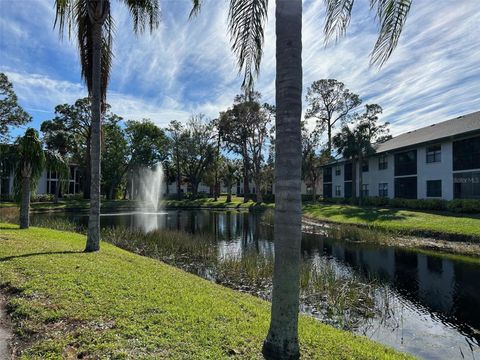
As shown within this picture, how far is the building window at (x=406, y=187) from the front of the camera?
1379 inches

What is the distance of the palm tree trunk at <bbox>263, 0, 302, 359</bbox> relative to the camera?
13.4 ft

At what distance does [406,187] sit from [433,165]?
14.8 ft

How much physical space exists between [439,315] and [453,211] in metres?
22.4

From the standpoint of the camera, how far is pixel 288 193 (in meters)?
4.12

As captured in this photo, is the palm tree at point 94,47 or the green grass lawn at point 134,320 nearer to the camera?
the green grass lawn at point 134,320

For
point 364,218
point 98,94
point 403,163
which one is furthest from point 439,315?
point 403,163

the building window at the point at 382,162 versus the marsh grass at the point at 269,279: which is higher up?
the building window at the point at 382,162

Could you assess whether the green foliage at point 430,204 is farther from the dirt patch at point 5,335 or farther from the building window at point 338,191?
the dirt patch at point 5,335

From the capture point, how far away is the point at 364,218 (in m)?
28.3

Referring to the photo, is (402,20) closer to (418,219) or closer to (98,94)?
(98,94)

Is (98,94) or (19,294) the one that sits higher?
(98,94)

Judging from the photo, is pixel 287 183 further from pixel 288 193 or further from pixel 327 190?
pixel 327 190

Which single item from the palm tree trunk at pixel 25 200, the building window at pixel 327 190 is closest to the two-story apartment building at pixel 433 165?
the building window at pixel 327 190

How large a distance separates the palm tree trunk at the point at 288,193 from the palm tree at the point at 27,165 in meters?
15.0
